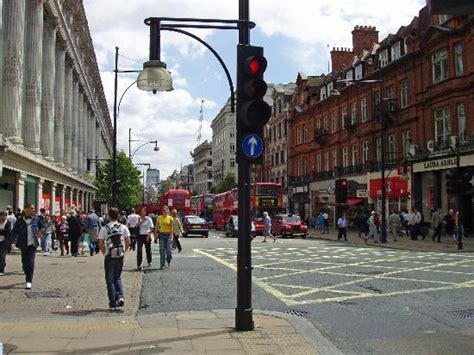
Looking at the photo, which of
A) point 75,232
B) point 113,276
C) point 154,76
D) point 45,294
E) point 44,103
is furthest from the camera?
point 44,103

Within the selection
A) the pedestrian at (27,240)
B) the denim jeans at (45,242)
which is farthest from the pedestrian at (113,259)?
the denim jeans at (45,242)

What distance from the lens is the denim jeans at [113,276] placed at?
948 centimetres

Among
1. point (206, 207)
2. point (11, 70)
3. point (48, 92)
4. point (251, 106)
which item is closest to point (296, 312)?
point (251, 106)

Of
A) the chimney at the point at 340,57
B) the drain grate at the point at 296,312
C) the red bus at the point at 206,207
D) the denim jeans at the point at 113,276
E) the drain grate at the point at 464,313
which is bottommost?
the drain grate at the point at 296,312

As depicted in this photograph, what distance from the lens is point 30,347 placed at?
6.66 metres

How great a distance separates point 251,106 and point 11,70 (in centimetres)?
2005

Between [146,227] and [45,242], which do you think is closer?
[146,227]

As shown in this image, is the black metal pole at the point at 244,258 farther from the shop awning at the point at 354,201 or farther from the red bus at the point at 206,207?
the red bus at the point at 206,207

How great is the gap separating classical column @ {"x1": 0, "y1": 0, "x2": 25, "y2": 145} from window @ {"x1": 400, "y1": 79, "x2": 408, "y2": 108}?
86.2 feet

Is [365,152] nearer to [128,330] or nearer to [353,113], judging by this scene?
[353,113]

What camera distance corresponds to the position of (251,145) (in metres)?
7.85

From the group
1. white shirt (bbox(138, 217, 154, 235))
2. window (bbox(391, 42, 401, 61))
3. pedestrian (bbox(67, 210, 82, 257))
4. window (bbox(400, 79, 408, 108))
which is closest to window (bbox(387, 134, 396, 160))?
window (bbox(400, 79, 408, 108))

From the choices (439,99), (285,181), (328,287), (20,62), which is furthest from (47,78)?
(285,181)

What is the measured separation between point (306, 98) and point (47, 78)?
3194 centimetres
